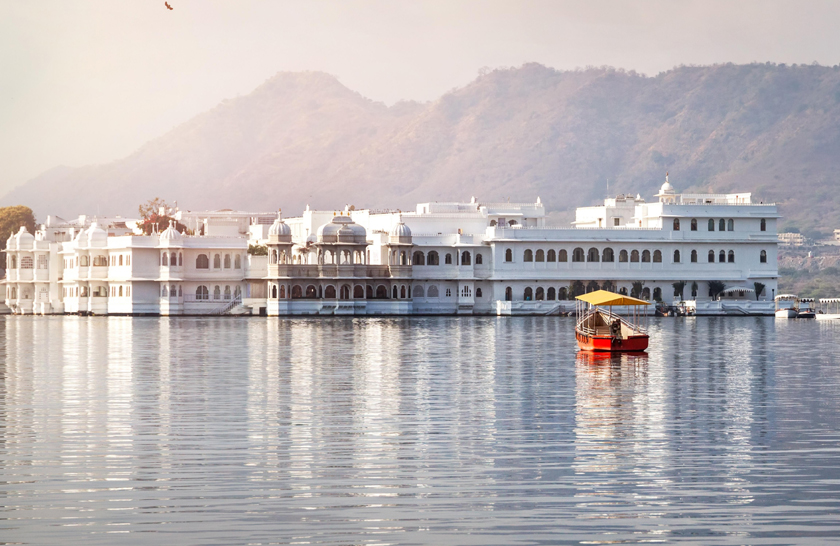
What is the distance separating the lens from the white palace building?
90.4 meters

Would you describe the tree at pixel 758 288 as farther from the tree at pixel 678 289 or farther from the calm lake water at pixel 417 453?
the calm lake water at pixel 417 453

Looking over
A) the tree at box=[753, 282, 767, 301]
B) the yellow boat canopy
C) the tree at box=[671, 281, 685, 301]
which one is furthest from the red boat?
the tree at box=[753, 282, 767, 301]

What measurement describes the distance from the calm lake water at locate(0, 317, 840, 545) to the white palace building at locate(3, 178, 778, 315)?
2072 inches

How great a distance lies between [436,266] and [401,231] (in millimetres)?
3983

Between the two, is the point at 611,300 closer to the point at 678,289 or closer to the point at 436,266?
the point at 436,266

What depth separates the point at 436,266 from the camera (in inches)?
3671

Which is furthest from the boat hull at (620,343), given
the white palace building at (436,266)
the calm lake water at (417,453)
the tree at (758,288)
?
the tree at (758,288)

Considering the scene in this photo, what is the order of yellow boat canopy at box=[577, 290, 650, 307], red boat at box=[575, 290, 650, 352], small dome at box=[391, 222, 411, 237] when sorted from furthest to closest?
small dome at box=[391, 222, 411, 237]
yellow boat canopy at box=[577, 290, 650, 307]
red boat at box=[575, 290, 650, 352]

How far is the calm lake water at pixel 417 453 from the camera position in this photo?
13.3m

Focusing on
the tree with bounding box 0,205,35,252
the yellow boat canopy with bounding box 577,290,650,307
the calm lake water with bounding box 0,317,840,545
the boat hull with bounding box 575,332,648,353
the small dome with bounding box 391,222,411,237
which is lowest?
the calm lake water with bounding box 0,317,840,545

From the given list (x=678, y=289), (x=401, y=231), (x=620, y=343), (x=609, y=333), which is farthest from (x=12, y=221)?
(x=620, y=343)

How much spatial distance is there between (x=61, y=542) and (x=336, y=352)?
102ft

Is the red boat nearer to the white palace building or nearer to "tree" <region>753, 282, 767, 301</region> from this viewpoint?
the white palace building

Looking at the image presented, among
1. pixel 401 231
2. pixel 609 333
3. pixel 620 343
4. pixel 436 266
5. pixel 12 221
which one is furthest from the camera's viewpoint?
pixel 12 221
